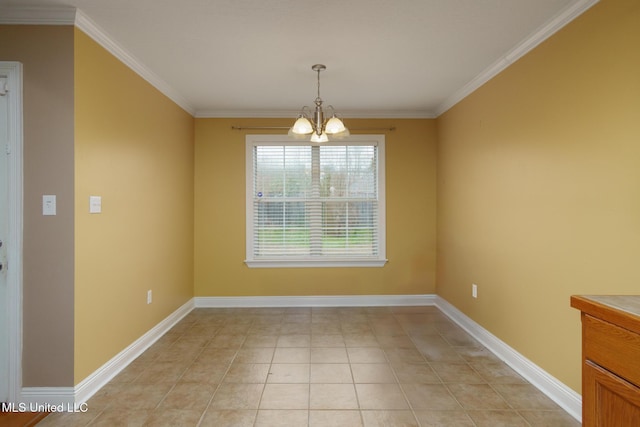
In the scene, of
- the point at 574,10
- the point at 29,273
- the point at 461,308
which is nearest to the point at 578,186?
the point at 574,10

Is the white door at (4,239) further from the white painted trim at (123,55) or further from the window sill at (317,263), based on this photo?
the window sill at (317,263)

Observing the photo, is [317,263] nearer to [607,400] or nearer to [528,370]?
[528,370]

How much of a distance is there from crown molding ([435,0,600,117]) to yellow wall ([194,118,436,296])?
0.97 metres

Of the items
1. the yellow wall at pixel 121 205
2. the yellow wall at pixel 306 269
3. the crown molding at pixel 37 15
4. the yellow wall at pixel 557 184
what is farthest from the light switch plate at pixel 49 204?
the yellow wall at pixel 557 184

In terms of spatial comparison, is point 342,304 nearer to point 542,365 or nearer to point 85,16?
point 542,365

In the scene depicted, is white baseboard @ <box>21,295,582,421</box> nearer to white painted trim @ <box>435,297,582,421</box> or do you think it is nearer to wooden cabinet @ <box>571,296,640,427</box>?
white painted trim @ <box>435,297,582,421</box>

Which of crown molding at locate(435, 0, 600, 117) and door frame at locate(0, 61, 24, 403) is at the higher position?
crown molding at locate(435, 0, 600, 117)

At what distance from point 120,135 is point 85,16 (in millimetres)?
852

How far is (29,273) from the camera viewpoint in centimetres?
218

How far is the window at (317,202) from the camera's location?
451cm

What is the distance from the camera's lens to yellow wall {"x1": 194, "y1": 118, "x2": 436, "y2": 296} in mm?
4469

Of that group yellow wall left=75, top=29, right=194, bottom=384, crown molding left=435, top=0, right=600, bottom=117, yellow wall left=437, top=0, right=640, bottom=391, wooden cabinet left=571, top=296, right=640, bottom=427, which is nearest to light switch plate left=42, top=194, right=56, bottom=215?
yellow wall left=75, top=29, right=194, bottom=384

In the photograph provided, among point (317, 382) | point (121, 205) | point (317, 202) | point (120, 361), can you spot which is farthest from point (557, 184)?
point (120, 361)

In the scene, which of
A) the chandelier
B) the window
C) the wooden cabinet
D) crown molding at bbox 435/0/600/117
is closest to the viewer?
the wooden cabinet
